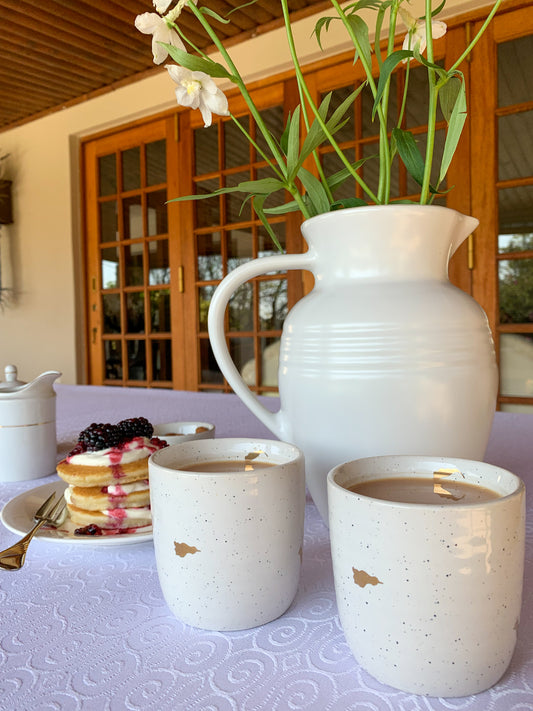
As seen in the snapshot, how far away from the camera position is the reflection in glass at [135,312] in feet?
12.5

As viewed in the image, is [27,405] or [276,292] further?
[276,292]

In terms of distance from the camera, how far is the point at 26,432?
0.69 m

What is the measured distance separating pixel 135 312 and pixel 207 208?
94cm

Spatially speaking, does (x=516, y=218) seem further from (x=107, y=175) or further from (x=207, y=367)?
(x=107, y=175)

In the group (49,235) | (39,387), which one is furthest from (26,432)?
(49,235)

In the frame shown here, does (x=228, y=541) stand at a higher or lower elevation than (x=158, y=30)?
lower

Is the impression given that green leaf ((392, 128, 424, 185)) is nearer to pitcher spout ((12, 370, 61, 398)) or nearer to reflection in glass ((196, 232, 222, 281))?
pitcher spout ((12, 370, 61, 398))

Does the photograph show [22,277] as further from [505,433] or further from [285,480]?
[285,480]

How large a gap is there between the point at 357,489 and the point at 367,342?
0.13m

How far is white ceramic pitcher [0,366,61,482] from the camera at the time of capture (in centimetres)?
68

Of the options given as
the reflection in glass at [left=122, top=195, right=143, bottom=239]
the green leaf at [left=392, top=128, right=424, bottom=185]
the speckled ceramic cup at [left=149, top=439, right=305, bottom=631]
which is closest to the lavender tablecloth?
the speckled ceramic cup at [left=149, top=439, right=305, bottom=631]

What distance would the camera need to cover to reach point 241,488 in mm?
319

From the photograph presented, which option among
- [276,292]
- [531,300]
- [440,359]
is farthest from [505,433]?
[276,292]

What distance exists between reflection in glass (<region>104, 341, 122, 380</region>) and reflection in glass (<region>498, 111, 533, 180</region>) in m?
2.73
